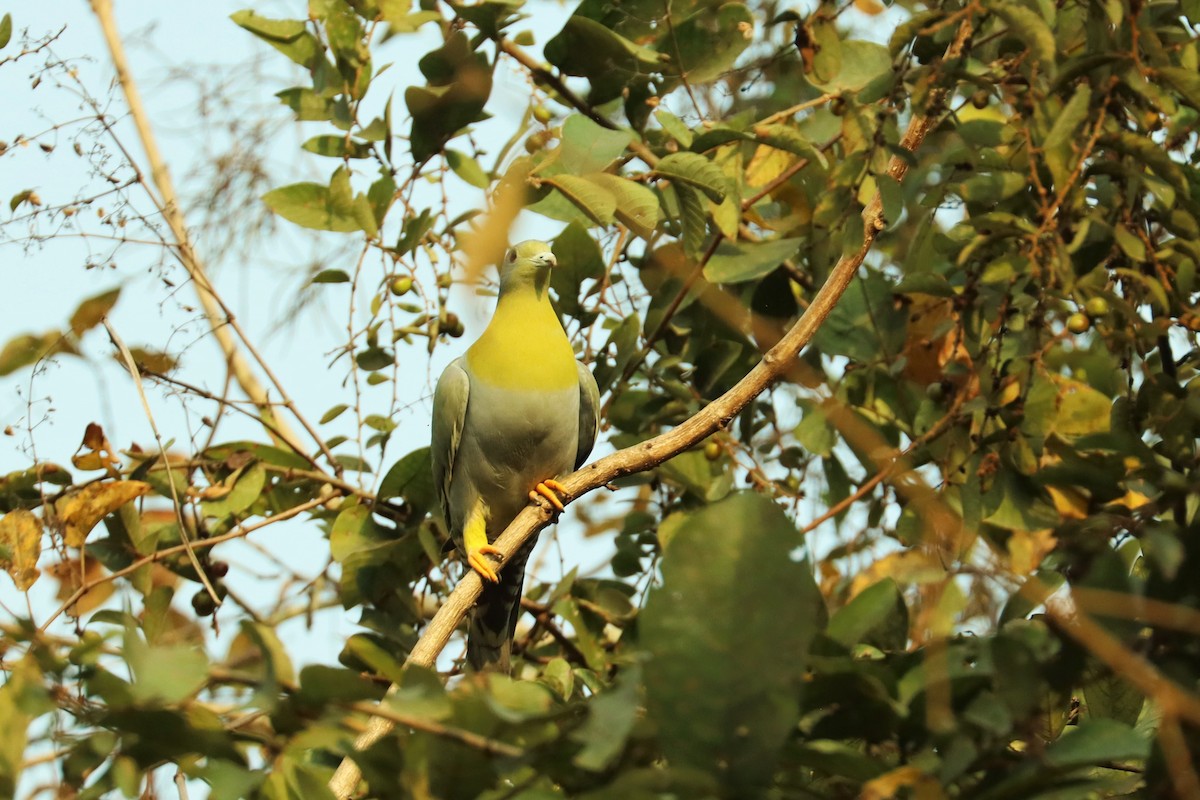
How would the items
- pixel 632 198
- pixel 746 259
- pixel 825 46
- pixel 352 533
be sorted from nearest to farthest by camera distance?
pixel 825 46 < pixel 632 198 < pixel 746 259 < pixel 352 533

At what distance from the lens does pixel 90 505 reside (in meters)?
3.60

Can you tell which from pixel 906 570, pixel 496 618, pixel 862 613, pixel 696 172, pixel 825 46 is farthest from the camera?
pixel 496 618

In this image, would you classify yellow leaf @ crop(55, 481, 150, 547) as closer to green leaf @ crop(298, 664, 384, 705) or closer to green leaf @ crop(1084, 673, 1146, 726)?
green leaf @ crop(298, 664, 384, 705)

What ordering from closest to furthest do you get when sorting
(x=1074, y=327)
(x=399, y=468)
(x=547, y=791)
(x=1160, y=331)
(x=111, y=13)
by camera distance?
(x=547, y=791)
(x=1160, y=331)
(x=1074, y=327)
(x=399, y=468)
(x=111, y=13)

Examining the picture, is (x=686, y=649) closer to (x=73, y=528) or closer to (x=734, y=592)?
(x=734, y=592)

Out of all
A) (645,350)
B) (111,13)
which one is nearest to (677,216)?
(645,350)

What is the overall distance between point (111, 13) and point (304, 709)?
4512 mm

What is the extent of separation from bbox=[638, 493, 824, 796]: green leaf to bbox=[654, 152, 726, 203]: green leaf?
206 centimetres

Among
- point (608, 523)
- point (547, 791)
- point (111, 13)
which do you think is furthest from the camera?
point (111, 13)

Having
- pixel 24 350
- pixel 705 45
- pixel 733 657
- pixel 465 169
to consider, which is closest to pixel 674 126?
pixel 705 45

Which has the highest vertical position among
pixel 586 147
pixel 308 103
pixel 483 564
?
pixel 308 103

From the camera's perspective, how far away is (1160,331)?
101 inches

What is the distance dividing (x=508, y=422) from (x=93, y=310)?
1.34 meters

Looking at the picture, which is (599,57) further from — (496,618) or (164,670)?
(164,670)
